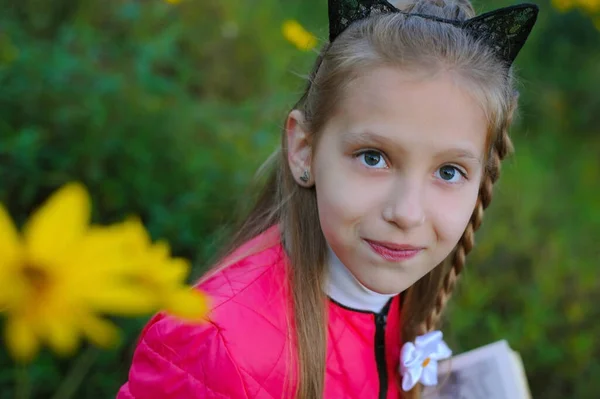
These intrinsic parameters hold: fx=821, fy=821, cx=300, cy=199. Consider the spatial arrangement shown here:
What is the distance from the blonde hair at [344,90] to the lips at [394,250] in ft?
0.51

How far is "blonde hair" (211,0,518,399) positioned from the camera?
47.8 inches

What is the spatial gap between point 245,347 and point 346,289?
21 cm

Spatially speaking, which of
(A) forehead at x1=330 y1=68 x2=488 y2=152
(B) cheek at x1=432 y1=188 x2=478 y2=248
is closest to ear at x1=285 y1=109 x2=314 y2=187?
(A) forehead at x1=330 y1=68 x2=488 y2=152

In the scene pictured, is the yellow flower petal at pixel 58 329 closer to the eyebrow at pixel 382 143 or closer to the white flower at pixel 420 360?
the eyebrow at pixel 382 143

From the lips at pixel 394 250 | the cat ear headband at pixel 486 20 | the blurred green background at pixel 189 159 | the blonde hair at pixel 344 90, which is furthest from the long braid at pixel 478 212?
the blurred green background at pixel 189 159

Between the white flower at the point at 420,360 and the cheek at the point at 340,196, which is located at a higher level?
the cheek at the point at 340,196

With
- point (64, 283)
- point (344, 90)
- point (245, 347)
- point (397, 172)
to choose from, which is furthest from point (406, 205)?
point (64, 283)

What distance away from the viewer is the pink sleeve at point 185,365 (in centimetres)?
120

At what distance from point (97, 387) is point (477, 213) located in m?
0.96

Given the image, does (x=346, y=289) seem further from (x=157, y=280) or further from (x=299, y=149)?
(x=157, y=280)

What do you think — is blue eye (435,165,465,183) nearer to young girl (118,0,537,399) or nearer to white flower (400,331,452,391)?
young girl (118,0,537,399)

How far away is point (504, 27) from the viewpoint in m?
1.31

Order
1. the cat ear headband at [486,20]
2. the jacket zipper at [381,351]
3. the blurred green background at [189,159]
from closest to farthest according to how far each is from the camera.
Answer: the cat ear headband at [486,20]
the jacket zipper at [381,351]
the blurred green background at [189,159]

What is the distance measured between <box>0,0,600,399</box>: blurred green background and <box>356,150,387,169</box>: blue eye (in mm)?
520
